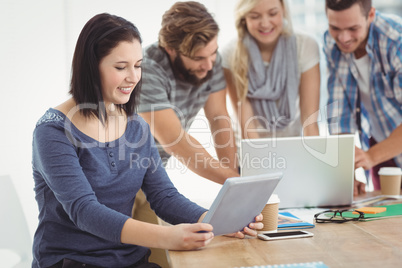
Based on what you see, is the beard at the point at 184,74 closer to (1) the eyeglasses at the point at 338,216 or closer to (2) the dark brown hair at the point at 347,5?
(2) the dark brown hair at the point at 347,5

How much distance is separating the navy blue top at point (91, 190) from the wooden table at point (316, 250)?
17 centimetres

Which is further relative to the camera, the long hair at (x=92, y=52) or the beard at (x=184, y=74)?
the beard at (x=184, y=74)

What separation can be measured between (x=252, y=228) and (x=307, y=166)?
0.43 meters

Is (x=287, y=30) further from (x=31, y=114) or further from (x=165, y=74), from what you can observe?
(x=31, y=114)

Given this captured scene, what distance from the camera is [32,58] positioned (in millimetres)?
2896

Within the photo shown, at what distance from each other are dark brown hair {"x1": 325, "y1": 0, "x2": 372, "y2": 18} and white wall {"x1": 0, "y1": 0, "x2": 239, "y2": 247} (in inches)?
53.0

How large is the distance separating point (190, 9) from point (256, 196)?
1055mm

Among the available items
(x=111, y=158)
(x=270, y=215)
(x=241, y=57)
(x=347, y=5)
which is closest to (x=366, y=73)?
(x=347, y=5)

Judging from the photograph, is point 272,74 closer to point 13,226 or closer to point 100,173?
point 100,173

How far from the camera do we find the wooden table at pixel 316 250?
1135 mm

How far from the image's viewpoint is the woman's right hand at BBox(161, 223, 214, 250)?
118cm

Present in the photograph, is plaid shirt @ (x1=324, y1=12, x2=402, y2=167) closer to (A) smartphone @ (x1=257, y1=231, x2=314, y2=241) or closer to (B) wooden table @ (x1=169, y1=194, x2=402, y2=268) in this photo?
(B) wooden table @ (x1=169, y1=194, x2=402, y2=268)

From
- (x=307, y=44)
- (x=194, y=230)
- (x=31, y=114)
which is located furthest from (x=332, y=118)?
(x=31, y=114)

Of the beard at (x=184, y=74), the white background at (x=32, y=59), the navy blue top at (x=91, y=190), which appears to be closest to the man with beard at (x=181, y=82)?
the beard at (x=184, y=74)
